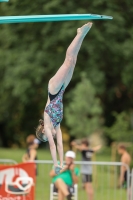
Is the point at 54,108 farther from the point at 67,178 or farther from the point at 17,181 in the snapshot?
the point at 67,178

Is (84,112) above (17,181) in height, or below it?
above

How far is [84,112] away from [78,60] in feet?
9.88

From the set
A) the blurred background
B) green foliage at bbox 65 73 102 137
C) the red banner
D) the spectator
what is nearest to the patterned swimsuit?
the red banner

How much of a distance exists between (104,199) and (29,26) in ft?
35.2

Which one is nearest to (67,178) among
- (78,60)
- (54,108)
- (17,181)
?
(17,181)

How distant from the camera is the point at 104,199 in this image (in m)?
13.1

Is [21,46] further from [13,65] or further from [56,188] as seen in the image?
[56,188]

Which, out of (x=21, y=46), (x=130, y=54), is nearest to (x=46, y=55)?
(x=21, y=46)

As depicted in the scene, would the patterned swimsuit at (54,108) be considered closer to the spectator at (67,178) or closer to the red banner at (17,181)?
the red banner at (17,181)

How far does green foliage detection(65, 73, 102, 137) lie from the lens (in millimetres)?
20703

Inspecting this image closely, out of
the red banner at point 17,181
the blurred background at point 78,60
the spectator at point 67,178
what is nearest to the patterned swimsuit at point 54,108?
the red banner at point 17,181

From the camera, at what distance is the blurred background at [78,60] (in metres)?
19.5

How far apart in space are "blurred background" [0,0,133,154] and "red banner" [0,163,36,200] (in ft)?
22.5

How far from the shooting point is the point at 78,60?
23.5m
